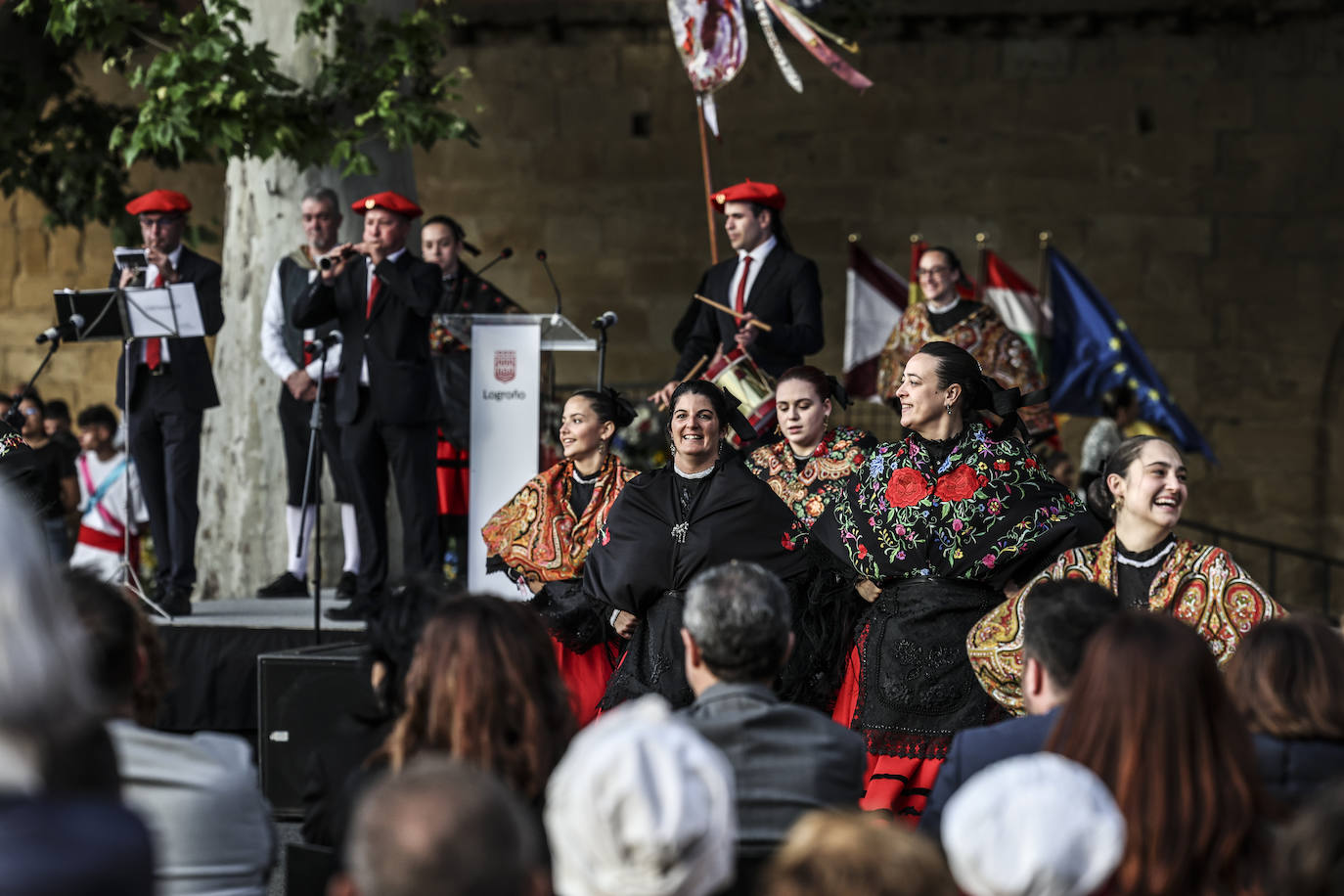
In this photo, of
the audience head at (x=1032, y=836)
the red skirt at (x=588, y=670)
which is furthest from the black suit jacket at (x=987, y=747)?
the red skirt at (x=588, y=670)

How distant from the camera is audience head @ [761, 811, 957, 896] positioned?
6.05ft

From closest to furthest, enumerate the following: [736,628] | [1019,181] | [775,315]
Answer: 1. [736,628]
2. [775,315]
3. [1019,181]

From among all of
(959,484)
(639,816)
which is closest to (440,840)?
(639,816)

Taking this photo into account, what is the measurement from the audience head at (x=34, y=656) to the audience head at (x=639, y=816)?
605 mm

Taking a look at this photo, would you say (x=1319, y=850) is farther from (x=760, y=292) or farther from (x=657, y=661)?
(x=760, y=292)

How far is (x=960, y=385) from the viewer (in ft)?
16.4

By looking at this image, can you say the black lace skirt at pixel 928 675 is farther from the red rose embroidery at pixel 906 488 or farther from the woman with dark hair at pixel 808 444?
the woman with dark hair at pixel 808 444

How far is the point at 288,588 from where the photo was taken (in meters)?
7.98

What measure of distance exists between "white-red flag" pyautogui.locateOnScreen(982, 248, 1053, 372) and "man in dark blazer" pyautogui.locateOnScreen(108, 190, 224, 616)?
197 inches

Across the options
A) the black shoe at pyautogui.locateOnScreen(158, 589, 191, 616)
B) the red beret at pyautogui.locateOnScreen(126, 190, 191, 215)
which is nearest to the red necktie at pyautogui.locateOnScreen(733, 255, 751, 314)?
the red beret at pyautogui.locateOnScreen(126, 190, 191, 215)

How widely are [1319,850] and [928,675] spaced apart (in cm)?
292

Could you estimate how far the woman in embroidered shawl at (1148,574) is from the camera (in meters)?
4.27

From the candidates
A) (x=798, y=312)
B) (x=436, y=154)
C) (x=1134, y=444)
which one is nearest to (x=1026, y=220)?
(x=436, y=154)

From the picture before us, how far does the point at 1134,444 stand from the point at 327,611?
3802 millimetres
